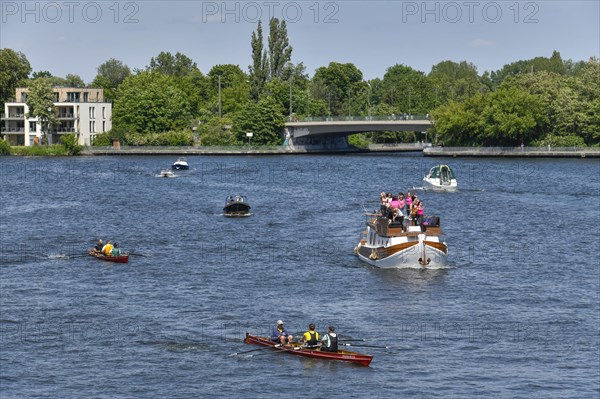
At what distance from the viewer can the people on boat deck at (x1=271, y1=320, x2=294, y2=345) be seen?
57.0 m

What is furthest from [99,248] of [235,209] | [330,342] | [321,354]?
[330,342]

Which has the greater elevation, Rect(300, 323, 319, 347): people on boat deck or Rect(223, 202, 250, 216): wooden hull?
Rect(223, 202, 250, 216): wooden hull

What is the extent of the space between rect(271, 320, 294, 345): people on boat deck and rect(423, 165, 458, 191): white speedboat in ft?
300

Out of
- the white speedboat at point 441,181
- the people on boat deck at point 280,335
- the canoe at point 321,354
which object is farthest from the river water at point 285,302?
the white speedboat at point 441,181

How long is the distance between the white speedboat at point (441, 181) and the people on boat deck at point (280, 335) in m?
91.5

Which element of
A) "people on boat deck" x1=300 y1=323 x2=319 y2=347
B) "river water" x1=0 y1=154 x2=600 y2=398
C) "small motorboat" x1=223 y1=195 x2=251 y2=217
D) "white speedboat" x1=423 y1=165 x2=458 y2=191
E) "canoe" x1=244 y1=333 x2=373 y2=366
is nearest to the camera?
"river water" x1=0 y1=154 x2=600 y2=398

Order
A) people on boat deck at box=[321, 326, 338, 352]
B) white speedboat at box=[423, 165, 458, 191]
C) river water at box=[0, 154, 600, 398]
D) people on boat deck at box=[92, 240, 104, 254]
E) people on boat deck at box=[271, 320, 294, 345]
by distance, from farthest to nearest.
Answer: white speedboat at box=[423, 165, 458, 191], people on boat deck at box=[92, 240, 104, 254], people on boat deck at box=[271, 320, 294, 345], people on boat deck at box=[321, 326, 338, 352], river water at box=[0, 154, 600, 398]

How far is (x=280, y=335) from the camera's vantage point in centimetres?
5728

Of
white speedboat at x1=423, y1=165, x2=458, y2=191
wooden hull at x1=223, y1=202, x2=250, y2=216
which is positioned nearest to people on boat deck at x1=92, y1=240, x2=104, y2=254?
wooden hull at x1=223, y1=202, x2=250, y2=216

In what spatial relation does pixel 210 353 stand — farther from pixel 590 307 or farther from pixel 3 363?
pixel 590 307

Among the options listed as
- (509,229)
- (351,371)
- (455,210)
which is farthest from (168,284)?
(455,210)

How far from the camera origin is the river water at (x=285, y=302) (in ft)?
175

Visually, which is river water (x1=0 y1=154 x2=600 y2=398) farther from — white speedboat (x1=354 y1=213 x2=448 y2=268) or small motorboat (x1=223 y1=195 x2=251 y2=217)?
small motorboat (x1=223 y1=195 x2=251 y2=217)

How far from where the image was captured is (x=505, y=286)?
7475 cm
